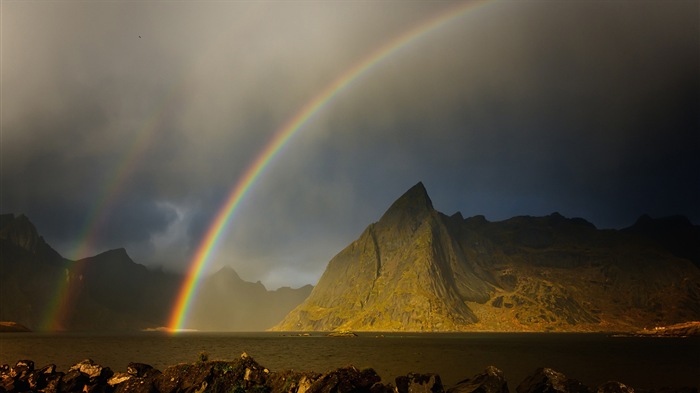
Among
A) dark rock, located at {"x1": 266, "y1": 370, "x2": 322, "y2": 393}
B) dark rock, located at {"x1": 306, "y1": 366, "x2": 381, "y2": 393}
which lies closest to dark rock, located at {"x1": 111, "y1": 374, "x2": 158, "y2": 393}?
dark rock, located at {"x1": 266, "y1": 370, "x2": 322, "y2": 393}

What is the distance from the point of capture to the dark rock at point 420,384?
119 ft

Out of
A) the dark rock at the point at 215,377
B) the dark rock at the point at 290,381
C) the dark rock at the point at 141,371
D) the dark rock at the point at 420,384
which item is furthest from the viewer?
the dark rock at the point at 141,371

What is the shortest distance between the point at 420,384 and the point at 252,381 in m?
14.9

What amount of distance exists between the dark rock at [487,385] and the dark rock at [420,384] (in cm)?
221

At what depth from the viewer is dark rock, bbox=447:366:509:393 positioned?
1467 inches

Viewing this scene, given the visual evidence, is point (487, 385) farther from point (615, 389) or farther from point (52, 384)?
point (52, 384)

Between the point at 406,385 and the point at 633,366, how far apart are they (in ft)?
209

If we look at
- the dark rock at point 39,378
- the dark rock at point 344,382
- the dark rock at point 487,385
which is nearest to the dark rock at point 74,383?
the dark rock at point 39,378

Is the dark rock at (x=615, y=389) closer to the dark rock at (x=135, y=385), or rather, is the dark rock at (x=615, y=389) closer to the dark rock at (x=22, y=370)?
the dark rock at (x=135, y=385)

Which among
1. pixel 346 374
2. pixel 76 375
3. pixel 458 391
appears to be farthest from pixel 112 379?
pixel 458 391

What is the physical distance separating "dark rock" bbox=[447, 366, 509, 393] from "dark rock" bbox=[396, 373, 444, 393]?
2.21 m

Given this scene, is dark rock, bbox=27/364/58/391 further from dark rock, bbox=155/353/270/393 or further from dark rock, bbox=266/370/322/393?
dark rock, bbox=266/370/322/393

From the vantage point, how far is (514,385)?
55.8 meters

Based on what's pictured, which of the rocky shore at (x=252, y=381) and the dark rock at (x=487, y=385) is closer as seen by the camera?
the rocky shore at (x=252, y=381)
